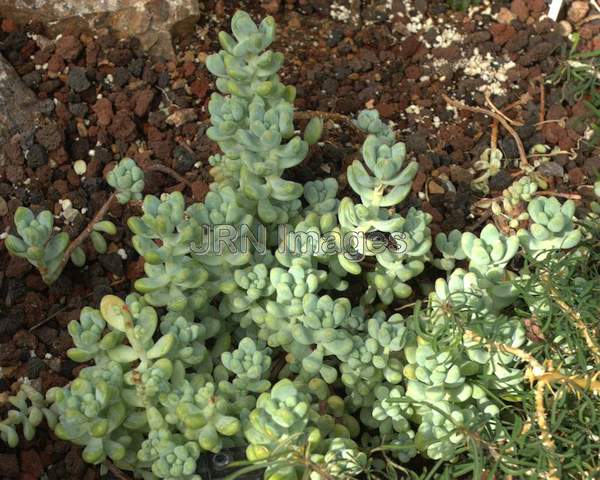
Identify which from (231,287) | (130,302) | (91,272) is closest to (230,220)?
(231,287)

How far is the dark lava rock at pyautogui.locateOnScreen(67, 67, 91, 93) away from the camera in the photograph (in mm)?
2461

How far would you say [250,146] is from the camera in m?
1.91

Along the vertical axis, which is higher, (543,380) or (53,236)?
(543,380)

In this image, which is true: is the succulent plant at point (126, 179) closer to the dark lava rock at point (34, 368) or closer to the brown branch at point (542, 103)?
the dark lava rock at point (34, 368)

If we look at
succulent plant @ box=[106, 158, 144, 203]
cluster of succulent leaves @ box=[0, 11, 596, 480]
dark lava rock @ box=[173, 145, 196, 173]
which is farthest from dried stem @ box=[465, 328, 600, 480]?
dark lava rock @ box=[173, 145, 196, 173]

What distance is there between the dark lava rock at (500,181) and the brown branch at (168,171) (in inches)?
31.0

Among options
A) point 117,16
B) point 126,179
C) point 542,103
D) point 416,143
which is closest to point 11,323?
point 126,179

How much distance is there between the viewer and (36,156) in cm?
232

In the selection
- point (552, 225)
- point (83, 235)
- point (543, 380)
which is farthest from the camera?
point (83, 235)

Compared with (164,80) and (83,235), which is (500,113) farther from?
(83,235)

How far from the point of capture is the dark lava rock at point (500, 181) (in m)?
2.40

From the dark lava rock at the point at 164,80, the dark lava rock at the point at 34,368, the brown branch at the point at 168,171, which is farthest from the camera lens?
the dark lava rock at the point at 164,80

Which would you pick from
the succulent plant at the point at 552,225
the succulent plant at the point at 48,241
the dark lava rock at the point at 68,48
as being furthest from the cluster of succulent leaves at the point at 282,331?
the dark lava rock at the point at 68,48

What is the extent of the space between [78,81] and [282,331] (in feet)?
3.34
